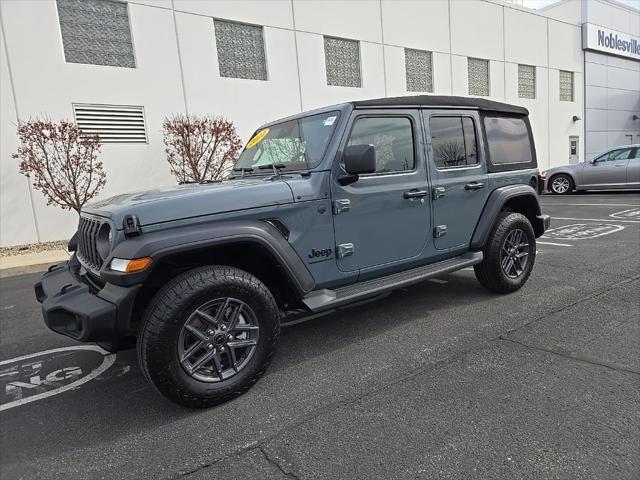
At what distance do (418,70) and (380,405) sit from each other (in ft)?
54.5

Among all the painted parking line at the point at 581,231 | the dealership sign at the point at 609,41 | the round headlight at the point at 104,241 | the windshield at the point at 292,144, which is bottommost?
the painted parking line at the point at 581,231

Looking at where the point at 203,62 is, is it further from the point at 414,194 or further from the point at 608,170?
the point at 608,170

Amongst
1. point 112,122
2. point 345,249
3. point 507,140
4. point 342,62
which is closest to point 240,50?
point 342,62

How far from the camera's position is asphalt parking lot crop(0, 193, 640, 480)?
2.21m

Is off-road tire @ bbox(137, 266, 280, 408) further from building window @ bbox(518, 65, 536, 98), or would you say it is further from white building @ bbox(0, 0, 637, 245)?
building window @ bbox(518, 65, 536, 98)

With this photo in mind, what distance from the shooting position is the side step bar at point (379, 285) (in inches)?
127

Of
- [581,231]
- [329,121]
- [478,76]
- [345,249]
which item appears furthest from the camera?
[478,76]

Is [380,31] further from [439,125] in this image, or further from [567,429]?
[567,429]

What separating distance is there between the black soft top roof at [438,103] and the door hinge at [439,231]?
1120 millimetres

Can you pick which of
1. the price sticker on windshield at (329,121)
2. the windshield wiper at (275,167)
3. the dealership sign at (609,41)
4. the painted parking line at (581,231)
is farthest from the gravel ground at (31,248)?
the dealership sign at (609,41)

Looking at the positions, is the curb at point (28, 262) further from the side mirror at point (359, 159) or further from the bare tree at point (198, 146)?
the side mirror at point (359, 159)

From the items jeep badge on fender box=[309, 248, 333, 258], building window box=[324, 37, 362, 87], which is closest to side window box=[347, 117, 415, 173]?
jeep badge on fender box=[309, 248, 333, 258]

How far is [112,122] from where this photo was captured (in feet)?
36.4

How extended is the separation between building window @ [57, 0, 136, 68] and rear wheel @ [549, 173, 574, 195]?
1349 centimetres
